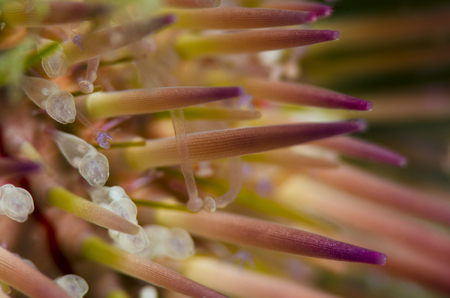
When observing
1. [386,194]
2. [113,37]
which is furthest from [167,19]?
[386,194]

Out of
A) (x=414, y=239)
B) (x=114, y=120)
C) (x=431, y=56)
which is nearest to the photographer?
(x=114, y=120)

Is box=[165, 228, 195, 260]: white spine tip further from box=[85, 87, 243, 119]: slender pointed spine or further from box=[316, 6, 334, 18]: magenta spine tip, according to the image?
box=[316, 6, 334, 18]: magenta spine tip

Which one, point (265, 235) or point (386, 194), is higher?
point (386, 194)

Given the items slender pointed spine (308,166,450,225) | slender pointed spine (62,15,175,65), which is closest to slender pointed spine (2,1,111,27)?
slender pointed spine (62,15,175,65)

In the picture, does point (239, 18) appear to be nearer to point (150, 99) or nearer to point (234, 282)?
point (150, 99)

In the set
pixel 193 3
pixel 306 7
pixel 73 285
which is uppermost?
pixel 306 7

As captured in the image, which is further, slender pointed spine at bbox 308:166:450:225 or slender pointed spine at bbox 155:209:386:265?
slender pointed spine at bbox 308:166:450:225

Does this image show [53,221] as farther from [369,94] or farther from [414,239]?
[369,94]

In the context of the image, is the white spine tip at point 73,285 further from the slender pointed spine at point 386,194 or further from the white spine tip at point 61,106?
the slender pointed spine at point 386,194

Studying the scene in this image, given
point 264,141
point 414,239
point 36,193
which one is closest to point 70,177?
point 36,193

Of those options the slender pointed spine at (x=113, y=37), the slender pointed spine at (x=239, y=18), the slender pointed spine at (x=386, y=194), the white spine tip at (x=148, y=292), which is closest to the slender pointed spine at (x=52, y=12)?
the slender pointed spine at (x=113, y=37)

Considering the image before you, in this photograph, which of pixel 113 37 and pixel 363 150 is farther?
pixel 363 150
